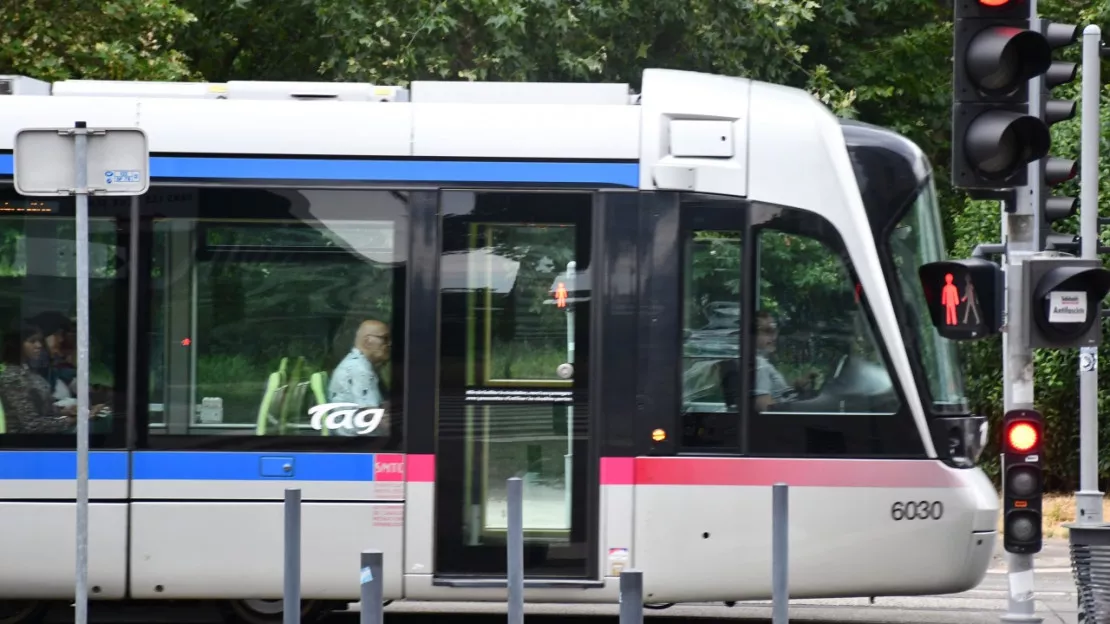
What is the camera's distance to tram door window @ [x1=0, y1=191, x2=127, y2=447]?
361 inches

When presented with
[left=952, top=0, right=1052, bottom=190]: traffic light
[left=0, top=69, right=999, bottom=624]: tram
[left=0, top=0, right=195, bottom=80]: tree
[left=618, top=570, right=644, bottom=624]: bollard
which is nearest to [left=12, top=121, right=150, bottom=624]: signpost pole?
[left=0, top=69, right=999, bottom=624]: tram

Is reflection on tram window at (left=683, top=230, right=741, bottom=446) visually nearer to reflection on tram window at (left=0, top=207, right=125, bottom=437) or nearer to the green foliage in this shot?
reflection on tram window at (left=0, top=207, right=125, bottom=437)

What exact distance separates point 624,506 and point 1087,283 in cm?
267

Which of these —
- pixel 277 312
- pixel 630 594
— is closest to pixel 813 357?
pixel 277 312

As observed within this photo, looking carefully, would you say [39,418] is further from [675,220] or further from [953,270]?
[953,270]

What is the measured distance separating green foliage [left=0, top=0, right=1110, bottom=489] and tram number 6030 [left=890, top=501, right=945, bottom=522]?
320 inches

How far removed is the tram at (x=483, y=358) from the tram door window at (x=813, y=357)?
16mm

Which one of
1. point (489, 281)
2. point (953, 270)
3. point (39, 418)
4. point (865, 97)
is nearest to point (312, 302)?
point (489, 281)

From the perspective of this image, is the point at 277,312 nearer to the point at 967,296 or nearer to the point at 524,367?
the point at 524,367

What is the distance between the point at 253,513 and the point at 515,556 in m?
2.06

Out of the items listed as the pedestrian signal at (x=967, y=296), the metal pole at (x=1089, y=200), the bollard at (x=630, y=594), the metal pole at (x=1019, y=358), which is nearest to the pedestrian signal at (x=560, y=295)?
the pedestrian signal at (x=967, y=296)

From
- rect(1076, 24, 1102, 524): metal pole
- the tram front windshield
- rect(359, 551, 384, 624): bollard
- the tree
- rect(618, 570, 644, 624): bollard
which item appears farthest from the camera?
the tree

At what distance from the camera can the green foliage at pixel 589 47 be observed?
17.0 meters

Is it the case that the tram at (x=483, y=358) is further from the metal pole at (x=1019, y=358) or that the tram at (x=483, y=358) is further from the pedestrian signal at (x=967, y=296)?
the pedestrian signal at (x=967, y=296)
